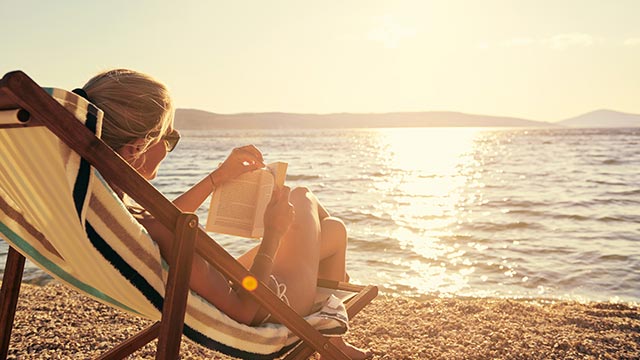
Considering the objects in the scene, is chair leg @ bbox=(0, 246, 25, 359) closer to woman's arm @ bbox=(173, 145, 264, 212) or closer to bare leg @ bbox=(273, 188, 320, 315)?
woman's arm @ bbox=(173, 145, 264, 212)

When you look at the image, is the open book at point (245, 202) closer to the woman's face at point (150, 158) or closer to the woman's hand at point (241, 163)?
the woman's hand at point (241, 163)

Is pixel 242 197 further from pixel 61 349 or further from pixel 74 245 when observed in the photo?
pixel 61 349

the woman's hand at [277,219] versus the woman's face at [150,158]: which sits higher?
the woman's face at [150,158]

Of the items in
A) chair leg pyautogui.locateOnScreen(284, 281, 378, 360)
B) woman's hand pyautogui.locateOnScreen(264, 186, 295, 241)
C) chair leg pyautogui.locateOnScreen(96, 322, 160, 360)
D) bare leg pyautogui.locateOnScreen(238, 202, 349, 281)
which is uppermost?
woman's hand pyautogui.locateOnScreen(264, 186, 295, 241)

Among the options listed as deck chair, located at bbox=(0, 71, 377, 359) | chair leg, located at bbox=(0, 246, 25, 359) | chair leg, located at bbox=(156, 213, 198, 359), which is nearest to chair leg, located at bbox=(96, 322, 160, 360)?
chair leg, located at bbox=(0, 246, 25, 359)

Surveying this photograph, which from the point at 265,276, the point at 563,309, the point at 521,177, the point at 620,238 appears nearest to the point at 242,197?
the point at 265,276

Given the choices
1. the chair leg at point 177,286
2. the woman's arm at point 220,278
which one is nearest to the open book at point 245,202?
the woman's arm at point 220,278

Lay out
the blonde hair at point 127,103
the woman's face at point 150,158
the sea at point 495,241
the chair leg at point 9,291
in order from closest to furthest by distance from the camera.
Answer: the blonde hair at point 127,103 → the woman's face at point 150,158 → the chair leg at point 9,291 → the sea at point 495,241

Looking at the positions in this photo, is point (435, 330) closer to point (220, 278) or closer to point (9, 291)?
→ point (220, 278)

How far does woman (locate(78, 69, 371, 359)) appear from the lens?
1.86 metres

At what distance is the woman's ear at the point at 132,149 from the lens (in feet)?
6.29

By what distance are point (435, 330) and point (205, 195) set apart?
96.6 inches

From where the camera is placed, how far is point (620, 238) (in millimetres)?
8695

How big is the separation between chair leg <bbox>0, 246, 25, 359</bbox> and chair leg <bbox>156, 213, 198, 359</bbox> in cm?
97
